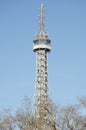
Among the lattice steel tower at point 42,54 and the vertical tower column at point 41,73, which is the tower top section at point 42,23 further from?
the vertical tower column at point 41,73

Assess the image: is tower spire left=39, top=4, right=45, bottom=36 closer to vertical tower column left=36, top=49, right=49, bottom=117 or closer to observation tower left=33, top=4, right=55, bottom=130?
observation tower left=33, top=4, right=55, bottom=130

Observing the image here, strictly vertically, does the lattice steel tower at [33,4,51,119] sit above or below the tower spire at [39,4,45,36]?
below

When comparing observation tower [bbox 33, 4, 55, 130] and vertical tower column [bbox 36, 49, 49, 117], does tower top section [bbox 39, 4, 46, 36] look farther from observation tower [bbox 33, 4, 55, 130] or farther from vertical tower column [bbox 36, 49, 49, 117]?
vertical tower column [bbox 36, 49, 49, 117]

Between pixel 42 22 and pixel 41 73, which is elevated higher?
pixel 42 22

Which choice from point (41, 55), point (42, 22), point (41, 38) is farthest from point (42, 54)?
point (42, 22)

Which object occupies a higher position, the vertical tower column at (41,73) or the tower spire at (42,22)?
the tower spire at (42,22)

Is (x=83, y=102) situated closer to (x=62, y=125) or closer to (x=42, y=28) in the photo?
(x=62, y=125)

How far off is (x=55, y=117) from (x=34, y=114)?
2111 millimetres

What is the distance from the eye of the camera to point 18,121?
103 feet

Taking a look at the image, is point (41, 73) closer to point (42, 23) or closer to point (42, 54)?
point (42, 54)

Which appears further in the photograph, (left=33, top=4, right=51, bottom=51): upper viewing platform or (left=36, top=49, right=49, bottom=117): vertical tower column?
(left=33, top=4, right=51, bottom=51): upper viewing platform

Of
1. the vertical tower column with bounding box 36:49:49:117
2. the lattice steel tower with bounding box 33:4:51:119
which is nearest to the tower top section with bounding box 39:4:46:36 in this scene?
the lattice steel tower with bounding box 33:4:51:119

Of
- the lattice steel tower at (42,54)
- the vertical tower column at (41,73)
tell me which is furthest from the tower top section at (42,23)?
the vertical tower column at (41,73)

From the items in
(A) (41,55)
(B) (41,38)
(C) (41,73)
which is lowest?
(C) (41,73)
